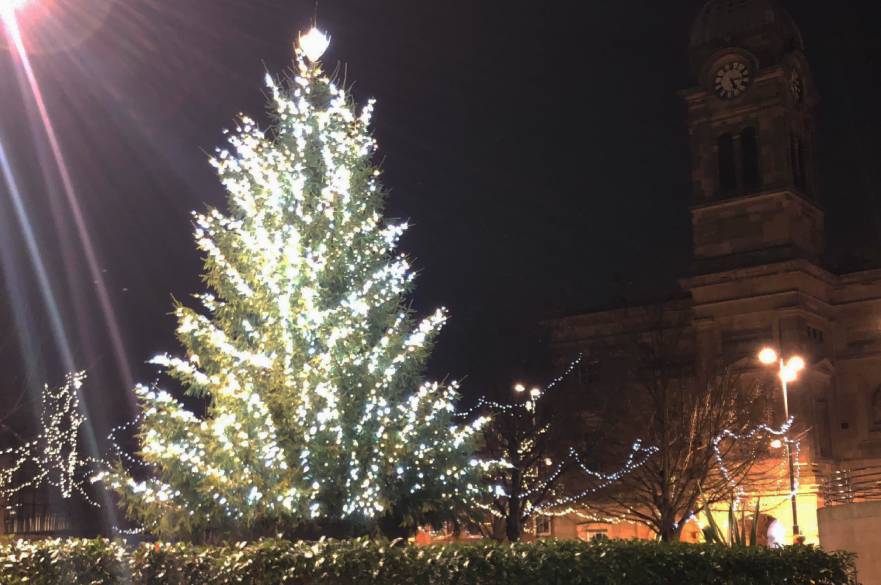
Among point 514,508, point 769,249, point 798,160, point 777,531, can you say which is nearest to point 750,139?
point 798,160

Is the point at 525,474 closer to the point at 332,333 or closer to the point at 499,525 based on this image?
the point at 499,525

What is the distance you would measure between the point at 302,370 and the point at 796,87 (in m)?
47.2

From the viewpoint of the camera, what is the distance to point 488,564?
43.0 ft

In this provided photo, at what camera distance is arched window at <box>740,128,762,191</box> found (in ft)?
193

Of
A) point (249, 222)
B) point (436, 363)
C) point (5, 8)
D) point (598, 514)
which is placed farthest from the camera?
point (436, 363)

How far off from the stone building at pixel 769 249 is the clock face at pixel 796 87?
0.06 m

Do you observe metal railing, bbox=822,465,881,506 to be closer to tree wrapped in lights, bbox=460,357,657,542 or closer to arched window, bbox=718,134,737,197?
tree wrapped in lights, bbox=460,357,657,542

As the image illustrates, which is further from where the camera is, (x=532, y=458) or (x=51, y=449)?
A: (x=532, y=458)

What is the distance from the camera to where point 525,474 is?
1804 inches

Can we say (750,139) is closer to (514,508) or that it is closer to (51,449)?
(514,508)

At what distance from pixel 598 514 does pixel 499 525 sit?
4.55 meters

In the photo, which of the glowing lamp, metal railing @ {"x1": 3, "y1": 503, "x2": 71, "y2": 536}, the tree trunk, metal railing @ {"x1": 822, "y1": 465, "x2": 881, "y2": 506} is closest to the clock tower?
the tree trunk

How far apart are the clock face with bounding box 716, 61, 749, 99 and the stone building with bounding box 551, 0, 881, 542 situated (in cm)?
6

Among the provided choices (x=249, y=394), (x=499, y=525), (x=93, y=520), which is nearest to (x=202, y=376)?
(x=249, y=394)
